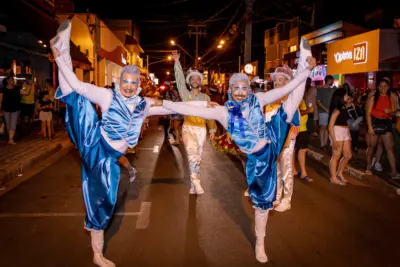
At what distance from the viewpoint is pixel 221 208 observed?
22.0 ft

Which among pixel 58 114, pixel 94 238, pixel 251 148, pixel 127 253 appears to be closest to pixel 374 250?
pixel 251 148

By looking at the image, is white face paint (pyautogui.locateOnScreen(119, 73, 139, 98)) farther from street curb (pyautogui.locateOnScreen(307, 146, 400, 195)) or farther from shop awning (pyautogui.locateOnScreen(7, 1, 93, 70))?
shop awning (pyautogui.locateOnScreen(7, 1, 93, 70))

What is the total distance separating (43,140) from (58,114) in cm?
762

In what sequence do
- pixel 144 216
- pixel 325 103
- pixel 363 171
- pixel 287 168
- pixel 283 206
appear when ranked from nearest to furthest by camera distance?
pixel 144 216 → pixel 287 168 → pixel 283 206 → pixel 363 171 → pixel 325 103

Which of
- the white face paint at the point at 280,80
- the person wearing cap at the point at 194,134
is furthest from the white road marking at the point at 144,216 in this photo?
the white face paint at the point at 280,80

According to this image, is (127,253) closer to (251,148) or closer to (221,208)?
(251,148)

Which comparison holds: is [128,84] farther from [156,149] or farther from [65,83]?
[156,149]

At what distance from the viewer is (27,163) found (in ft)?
32.9

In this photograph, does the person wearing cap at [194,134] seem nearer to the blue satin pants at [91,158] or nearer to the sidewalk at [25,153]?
the blue satin pants at [91,158]

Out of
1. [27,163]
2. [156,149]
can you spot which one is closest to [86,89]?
[27,163]

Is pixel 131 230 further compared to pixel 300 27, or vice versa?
pixel 300 27

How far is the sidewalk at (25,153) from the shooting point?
29.8ft

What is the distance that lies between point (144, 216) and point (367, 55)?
14.5 m

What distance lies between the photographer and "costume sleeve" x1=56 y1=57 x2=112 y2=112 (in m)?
4.07
